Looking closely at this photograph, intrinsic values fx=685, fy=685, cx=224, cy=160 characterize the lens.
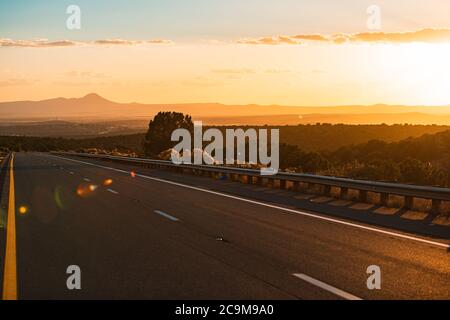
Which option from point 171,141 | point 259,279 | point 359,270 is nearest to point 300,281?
point 259,279

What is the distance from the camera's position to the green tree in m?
84.4

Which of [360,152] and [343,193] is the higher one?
[343,193]

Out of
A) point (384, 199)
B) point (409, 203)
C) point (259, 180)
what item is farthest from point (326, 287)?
point (259, 180)

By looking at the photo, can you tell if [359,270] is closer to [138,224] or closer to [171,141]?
[138,224]

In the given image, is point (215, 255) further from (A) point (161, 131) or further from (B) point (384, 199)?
(A) point (161, 131)

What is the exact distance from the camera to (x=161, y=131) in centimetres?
8544

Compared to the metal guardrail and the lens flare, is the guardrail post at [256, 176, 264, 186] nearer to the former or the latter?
the metal guardrail

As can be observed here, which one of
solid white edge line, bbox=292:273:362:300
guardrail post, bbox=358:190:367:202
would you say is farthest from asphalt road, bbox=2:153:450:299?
guardrail post, bbox=358:190:367:202

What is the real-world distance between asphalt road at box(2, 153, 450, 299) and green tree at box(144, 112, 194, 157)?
6616cm

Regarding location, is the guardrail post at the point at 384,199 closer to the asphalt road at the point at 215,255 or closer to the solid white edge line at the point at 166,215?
the asphalt road at the point at 215,255

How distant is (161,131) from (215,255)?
2972 inches

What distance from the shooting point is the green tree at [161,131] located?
84.4 metres

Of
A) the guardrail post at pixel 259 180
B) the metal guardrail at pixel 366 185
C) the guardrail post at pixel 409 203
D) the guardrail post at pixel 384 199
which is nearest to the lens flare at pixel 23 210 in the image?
the metal guardrail at pixel 366 185

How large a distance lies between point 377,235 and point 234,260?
150 inches
